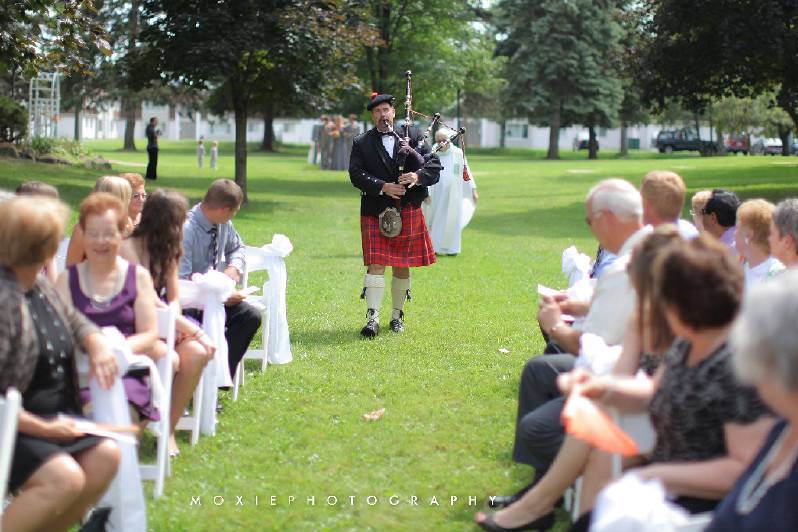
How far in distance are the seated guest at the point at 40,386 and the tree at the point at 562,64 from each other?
60304 millimetres

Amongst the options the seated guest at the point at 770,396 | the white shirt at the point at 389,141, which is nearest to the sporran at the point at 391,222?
the white shirt at the point at 389,141

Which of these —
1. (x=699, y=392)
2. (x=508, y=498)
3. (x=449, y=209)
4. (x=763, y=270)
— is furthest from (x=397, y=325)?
(x=449, y=209)

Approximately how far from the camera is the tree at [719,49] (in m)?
25.0

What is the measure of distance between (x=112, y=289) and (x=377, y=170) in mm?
4695

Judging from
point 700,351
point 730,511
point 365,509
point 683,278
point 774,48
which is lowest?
point 365,509

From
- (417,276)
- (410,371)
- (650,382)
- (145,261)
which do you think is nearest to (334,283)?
(417,276)

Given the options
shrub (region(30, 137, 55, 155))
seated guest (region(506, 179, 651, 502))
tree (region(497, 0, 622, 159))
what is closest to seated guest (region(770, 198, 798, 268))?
seated guest (region(506, 179, 651, 502))

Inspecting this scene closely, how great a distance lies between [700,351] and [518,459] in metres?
1.91

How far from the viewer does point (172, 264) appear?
6113 millimetres

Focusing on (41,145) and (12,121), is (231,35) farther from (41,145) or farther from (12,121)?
(41,145)

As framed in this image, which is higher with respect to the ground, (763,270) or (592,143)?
Result: (592,143)

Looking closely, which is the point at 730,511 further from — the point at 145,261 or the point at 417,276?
the point at 417,276

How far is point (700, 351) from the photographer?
11.7 feet

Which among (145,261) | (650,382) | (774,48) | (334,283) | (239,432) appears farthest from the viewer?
(774,48)
